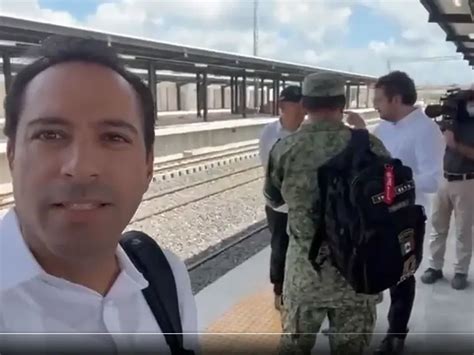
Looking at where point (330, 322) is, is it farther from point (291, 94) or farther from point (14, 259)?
point (14, 259)

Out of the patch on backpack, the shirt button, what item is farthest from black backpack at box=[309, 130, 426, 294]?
the shirt button

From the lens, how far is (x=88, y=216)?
66 centimetres

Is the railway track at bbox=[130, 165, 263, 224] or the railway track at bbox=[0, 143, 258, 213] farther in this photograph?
the railway track at bbox=[130, 165, 263, 224]

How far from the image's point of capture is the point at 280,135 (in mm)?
1634

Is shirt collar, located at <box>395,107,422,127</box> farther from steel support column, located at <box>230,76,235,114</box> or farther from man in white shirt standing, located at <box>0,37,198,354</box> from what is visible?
man in white shirt standing, located at <box>0,37,198,354</box>

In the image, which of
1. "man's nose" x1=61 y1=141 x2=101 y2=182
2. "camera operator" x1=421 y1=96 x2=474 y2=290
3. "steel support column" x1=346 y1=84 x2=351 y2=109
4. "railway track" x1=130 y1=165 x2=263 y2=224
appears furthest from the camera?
"camera operator" x1=421 y1=96 x2=474 y2=290

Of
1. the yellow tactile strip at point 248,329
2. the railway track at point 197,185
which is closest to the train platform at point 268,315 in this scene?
the yellow tactile strip at point 248,329

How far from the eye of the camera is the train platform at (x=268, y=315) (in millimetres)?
1104

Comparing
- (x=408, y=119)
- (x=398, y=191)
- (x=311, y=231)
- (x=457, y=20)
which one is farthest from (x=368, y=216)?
(x=457, y=20)

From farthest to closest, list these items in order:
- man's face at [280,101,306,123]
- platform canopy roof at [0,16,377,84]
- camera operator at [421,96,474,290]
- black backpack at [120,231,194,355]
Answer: camera operator at [421,96,474,290]
man's face at [280,101,306,123]
platform canopy roof at [0,16,377,84]
black backpack at [120,231,194,355]

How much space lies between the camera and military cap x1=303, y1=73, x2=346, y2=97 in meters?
1.40

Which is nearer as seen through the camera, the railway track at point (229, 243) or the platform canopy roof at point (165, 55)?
the platform canopy roof at point (165, 55)

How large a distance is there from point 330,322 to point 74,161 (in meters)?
1.12

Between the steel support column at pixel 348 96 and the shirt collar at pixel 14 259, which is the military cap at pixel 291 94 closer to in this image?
the steel support column at pixel 348 96
